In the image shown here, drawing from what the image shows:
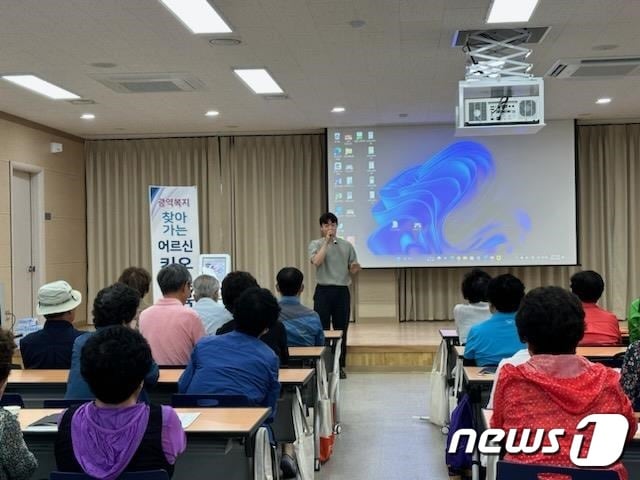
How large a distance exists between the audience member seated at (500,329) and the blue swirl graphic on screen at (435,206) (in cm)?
567

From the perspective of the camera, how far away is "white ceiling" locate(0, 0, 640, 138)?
496 centimetres

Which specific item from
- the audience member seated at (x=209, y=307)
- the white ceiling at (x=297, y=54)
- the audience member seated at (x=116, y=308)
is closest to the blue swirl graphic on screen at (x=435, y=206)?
the white ceiling at (x=297, y=54)

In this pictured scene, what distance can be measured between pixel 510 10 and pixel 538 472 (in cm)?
398

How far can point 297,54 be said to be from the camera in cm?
605

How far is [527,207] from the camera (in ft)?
30.1

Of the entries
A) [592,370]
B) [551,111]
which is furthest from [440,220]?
[592,370]

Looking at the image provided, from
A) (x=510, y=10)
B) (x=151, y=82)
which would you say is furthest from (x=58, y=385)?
(x=151, y=82)

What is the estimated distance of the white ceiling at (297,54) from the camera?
4.96 m

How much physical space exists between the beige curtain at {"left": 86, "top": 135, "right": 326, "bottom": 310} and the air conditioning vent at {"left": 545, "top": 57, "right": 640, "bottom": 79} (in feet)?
13.3

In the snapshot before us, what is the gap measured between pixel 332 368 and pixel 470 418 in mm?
1831

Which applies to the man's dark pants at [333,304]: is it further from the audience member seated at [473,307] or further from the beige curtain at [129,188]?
the beige curtain at [129,188]

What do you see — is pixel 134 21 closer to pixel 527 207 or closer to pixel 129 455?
pixel 129 455

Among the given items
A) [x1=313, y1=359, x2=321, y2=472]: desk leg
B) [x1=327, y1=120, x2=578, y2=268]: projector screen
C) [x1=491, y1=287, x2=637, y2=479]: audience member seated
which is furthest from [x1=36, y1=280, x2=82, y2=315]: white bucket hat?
[x1=327, y1=120, x2=578, y2=268]: projector screen

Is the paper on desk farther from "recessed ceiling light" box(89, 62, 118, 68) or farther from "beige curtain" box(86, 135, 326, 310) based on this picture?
"beige curtain" box(86, 135, 326, 310)
